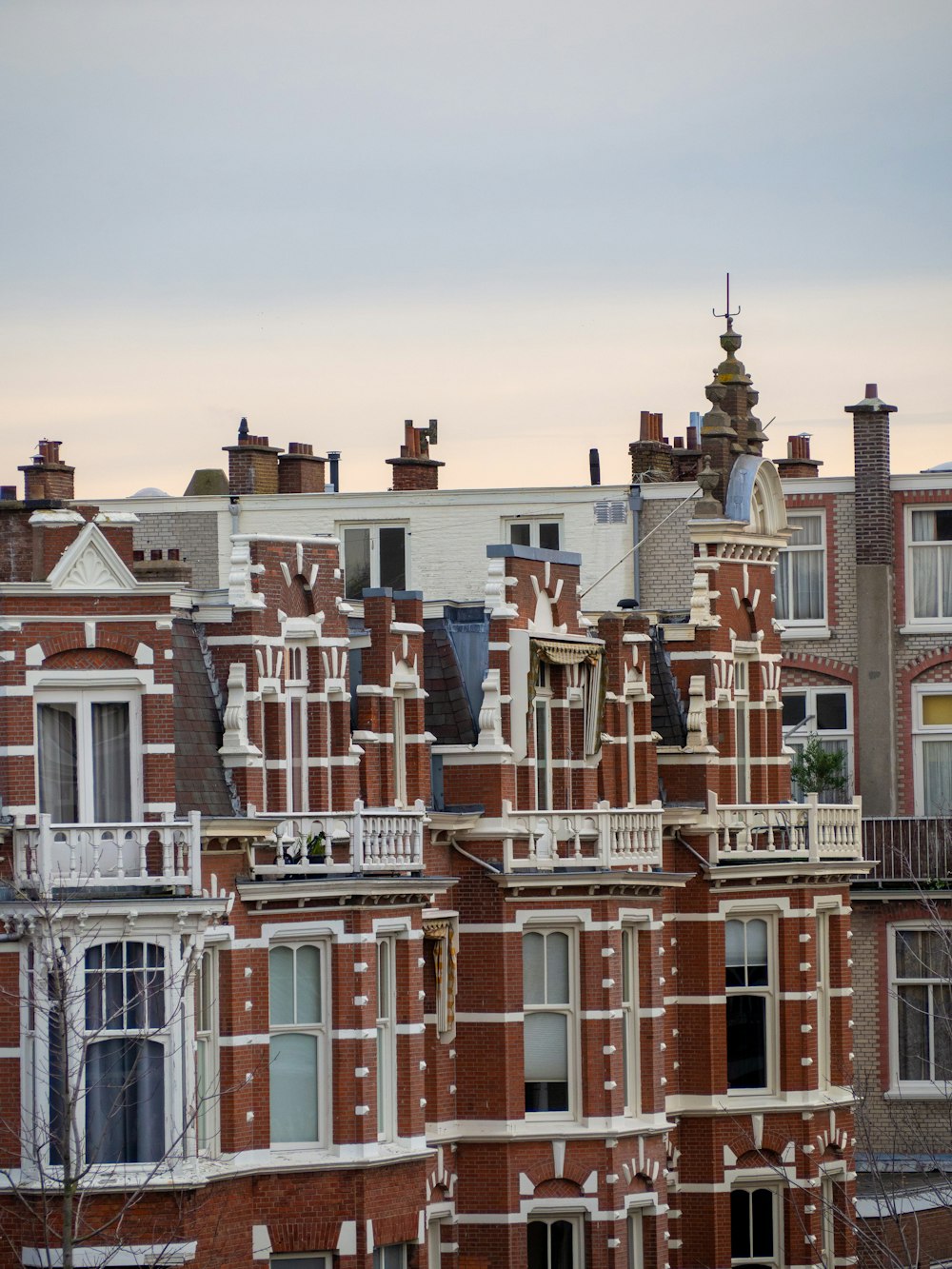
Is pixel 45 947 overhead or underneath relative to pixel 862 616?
underneath

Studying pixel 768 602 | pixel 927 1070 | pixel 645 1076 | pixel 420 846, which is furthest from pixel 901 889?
pixel 420 846

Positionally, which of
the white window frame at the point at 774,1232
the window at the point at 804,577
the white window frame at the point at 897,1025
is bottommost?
the white window frame at the point at 774,1232

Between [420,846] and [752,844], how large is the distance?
33.8ft

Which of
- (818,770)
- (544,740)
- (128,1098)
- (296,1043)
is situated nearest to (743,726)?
(544,740)

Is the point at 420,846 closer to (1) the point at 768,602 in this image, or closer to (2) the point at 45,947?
(2) the point at 45,947

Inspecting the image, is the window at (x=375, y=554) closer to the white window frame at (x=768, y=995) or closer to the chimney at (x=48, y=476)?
the chimney at (x=48, y=476)

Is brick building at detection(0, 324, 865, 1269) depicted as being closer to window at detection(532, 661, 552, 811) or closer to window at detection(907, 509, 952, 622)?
window at detection(532, 661, 552, 811)

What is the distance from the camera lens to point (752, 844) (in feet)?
190

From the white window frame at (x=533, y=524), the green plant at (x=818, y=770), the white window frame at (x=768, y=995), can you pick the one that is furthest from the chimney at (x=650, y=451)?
the white window frame at (x=768, y=995)

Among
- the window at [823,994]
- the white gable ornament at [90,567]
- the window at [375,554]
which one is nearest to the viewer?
the white gable ornament at [90,567]

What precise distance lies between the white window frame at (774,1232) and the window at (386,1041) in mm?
10555

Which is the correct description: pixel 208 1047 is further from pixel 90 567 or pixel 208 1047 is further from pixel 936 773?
pixel 936 773

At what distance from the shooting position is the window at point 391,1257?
157ft

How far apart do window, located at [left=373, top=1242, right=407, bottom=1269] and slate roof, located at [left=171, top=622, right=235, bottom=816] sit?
21.0 feet
